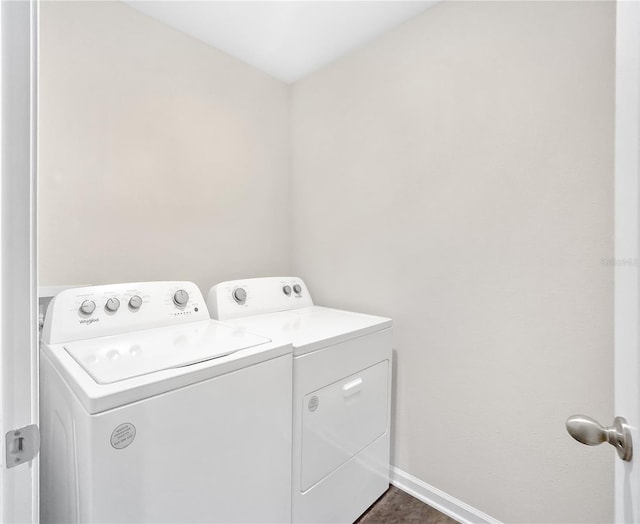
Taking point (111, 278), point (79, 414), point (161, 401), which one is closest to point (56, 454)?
point (79, 414)

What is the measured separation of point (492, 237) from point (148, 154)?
160 centimetres

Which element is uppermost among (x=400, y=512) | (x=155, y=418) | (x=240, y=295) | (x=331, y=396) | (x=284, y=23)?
(x=284, y=23)

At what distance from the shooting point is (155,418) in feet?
2.56

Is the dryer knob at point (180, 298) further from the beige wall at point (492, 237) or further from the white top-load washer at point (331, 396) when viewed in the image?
the beige wall at point (492, 237)

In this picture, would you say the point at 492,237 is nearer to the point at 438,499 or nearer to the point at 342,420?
the point at 342,420

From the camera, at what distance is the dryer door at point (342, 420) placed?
1.17 metres

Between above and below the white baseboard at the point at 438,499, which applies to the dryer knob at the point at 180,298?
above

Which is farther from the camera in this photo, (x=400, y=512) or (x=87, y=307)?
(x=400, y=512)

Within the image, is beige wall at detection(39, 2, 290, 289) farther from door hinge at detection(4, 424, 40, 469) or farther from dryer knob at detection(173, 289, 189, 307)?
door hinge at detection(4, 424, 40, 469)

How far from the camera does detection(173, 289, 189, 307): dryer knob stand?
1.37m

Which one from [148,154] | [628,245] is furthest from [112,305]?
[628,245]

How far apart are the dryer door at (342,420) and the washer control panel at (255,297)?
59cm

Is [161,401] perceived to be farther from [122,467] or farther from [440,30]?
[440,30]

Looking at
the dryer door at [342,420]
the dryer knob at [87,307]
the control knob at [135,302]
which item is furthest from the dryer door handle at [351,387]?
the dryer knob at [87,307]
